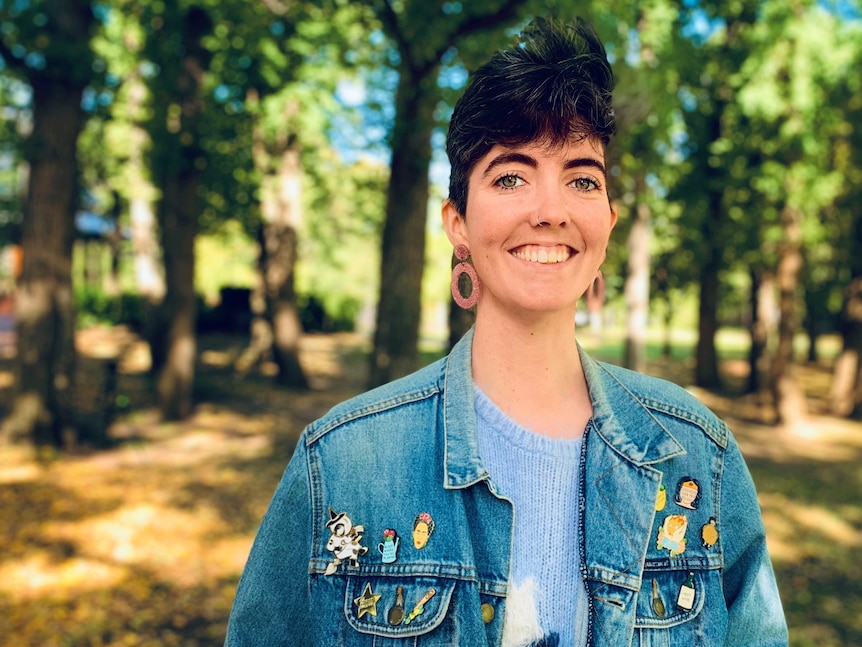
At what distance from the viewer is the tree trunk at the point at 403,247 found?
7.75 m

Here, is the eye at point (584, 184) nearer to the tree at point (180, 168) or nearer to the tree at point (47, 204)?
the tree at point (47, 204)

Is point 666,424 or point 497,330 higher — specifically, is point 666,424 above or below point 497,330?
below

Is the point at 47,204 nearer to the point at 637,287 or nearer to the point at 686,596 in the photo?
the point at 637,287

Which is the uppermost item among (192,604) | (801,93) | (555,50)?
(801,93)

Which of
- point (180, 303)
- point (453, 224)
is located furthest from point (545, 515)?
point (180, 303)

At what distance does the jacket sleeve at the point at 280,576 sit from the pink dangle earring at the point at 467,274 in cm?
59

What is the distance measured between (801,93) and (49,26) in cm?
1168

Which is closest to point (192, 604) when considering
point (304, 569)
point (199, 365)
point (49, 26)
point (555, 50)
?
point (304, 569)

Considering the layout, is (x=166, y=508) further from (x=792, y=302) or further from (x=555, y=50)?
(x=792, y=302)

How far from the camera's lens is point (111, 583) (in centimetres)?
632

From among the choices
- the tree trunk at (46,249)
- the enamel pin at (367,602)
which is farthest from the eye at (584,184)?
the tree trunk at (46,249)

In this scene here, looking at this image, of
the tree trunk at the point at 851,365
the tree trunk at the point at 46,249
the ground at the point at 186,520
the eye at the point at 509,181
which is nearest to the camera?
the eye at the point at 509,181

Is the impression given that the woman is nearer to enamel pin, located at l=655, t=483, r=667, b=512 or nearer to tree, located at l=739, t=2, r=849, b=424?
enamel pin, located at l=655, t=483, r=667, b=512

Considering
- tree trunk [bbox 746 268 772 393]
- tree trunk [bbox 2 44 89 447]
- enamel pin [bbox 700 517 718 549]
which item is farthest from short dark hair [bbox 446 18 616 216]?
tree trunk [bbox 746 268 772 393]
